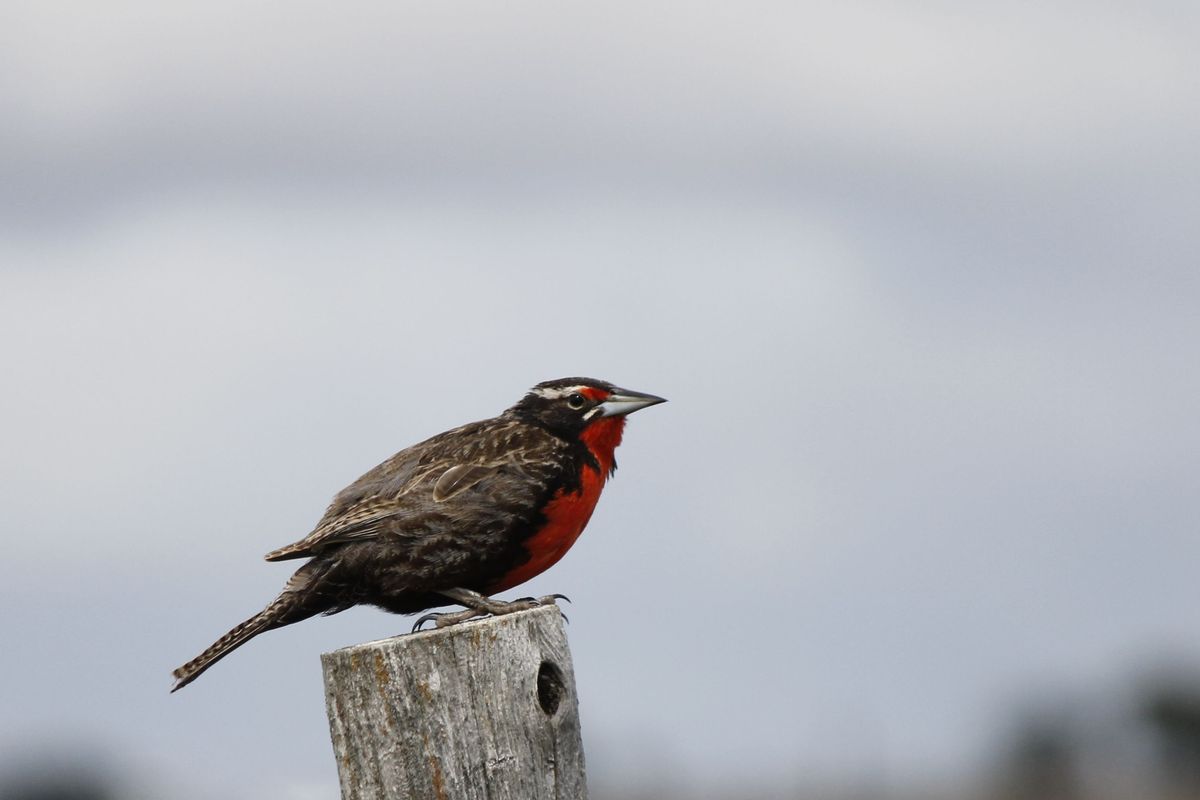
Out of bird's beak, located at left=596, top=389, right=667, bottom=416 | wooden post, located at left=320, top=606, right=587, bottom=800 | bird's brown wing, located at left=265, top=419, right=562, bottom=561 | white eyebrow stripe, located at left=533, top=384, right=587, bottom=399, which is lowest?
wooden post, located at left=320, top=606, right=587, bottom=800

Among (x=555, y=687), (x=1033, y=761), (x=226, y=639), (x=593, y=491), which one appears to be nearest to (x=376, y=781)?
(x=555, y=687)

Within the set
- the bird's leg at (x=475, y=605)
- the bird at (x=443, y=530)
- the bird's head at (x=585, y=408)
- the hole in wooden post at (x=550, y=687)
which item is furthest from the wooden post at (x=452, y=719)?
the bird's head at (x=585, y=408)

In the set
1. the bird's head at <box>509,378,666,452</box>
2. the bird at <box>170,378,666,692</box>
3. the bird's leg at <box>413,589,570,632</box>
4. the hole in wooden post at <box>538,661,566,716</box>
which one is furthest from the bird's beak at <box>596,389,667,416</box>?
the hole in wooden post at <box>538,661,566,716</box>

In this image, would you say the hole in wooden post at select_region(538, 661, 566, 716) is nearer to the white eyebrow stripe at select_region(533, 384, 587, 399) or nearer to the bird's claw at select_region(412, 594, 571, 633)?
the bird's claw at select_region(412, 594, 571, 633)

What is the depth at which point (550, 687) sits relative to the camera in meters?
7.90

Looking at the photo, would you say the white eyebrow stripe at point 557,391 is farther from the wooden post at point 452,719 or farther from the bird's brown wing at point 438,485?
the wooden post at point 452,719

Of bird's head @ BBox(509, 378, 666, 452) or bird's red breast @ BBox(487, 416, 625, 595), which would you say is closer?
bird's red breast @ BBox(487, 416, 625, 595)

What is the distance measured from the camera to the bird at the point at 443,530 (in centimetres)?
1088

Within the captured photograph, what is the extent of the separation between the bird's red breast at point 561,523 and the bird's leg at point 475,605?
31 cm

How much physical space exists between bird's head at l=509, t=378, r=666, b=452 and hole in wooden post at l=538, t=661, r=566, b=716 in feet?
13.3

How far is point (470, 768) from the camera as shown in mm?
7551

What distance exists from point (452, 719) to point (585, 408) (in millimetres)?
4616

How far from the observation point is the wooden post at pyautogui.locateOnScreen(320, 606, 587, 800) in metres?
7.57

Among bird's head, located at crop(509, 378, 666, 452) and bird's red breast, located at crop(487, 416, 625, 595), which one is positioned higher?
bird's head, located at crop(509, 378, 666, 452)
